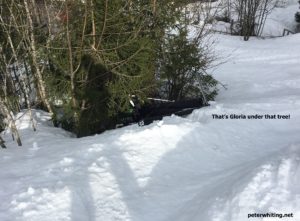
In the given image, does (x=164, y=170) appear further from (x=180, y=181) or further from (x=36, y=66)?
(x=36, y=66)

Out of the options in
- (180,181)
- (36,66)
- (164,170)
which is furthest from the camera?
(36,66)

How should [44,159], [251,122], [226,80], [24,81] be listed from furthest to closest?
[226,80] < [24,81] < [251,122] < [44,159]

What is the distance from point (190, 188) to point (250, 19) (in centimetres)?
1921

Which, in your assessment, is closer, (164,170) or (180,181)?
(180,181)

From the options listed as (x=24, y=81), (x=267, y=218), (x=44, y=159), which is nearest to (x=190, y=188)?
(x=267, y=218)

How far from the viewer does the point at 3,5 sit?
7.45 meters

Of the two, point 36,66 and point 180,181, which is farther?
point 36,66

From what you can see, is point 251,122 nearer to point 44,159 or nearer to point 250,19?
point 44,159

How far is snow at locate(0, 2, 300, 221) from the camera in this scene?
14.5ft

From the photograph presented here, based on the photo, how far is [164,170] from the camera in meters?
5.72

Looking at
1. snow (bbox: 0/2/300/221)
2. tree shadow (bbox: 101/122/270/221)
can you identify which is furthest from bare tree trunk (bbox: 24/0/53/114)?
tree shadow (bbox: 101/122/270/221)

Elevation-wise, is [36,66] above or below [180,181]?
above

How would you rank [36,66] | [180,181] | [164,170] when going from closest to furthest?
1. [180,181]
2. [164,170]
3. [36,66]

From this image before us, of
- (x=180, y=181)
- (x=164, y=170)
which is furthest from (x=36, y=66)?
(x=180, y=181)
